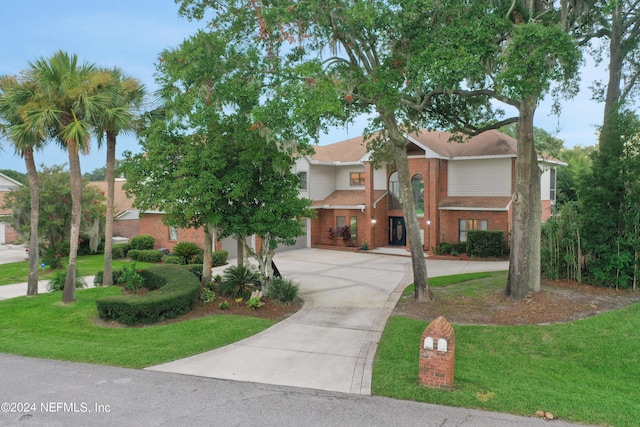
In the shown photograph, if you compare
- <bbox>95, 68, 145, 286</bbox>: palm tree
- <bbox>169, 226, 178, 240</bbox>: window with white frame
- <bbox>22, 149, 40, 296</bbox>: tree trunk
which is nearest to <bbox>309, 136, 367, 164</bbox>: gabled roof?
<bbox>169, 226, 178, 240</bbox>: window with white frame

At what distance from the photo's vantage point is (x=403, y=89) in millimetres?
12547

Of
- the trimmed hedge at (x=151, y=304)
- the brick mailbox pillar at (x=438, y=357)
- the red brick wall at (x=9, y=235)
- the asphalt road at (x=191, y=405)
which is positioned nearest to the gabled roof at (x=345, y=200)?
the trimmed hedge at (x=151, y=304)

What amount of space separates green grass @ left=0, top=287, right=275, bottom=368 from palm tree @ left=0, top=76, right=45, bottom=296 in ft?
7.13

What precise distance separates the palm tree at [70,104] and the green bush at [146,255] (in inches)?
407

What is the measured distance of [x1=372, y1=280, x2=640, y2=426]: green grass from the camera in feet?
23.4

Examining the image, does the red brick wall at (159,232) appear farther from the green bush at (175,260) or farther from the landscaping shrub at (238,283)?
the landscaping shrub at (238,283)

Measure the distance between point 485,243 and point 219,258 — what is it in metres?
13.5

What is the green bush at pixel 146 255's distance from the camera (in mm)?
24078

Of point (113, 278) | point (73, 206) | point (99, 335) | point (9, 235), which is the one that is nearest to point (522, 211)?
point (99, 335)

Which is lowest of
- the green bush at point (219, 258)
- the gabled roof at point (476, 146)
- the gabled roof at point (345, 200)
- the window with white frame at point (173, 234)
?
the green bush at point (219, 258)

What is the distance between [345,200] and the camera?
29.0 m

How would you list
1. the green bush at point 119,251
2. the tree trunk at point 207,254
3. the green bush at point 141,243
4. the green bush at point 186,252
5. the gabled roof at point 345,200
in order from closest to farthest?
the tree trunk at point 207,254
the green bush at point 186,252
the green bush at point 119,251
the green bush at point 141,243
the gabled roof at point 345,200

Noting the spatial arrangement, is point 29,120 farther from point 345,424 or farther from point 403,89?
point 345,424

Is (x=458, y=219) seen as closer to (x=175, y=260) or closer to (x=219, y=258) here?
(x=219, y=258)
